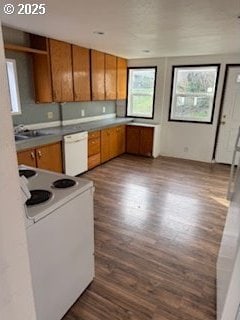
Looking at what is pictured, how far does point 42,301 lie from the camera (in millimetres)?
1391

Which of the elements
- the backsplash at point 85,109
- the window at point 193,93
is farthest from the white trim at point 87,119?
the window at point 193,93

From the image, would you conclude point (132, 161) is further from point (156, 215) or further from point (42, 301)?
point (42, 301)

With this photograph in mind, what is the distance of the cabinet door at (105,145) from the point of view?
4766mm

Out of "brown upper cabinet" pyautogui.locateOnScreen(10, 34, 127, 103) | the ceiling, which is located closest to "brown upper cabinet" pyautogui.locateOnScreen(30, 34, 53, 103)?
"brown upper cabinet" pyautogui.locateOnScreen(10, 34, 127, 103)

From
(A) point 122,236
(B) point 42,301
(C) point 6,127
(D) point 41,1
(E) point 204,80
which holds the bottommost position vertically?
(A) point 122,236

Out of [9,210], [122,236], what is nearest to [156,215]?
[122,236]

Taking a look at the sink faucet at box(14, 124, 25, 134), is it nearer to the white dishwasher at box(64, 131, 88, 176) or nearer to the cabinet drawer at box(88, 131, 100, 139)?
the white dishwasher at box(64, 131, 88, 176)

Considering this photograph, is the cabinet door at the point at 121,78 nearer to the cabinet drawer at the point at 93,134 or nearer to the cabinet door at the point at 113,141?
the cabinet door at the point at 113,141

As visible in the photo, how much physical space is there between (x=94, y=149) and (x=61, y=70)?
1.58 metres

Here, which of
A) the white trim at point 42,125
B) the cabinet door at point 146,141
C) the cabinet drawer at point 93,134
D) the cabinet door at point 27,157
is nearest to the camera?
the cabinet door at point 27,157

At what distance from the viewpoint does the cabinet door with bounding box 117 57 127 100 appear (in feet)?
17.7

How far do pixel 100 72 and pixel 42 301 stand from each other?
4.27m

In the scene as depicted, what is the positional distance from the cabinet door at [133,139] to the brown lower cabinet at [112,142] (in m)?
0.14

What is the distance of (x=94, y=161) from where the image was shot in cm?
461
